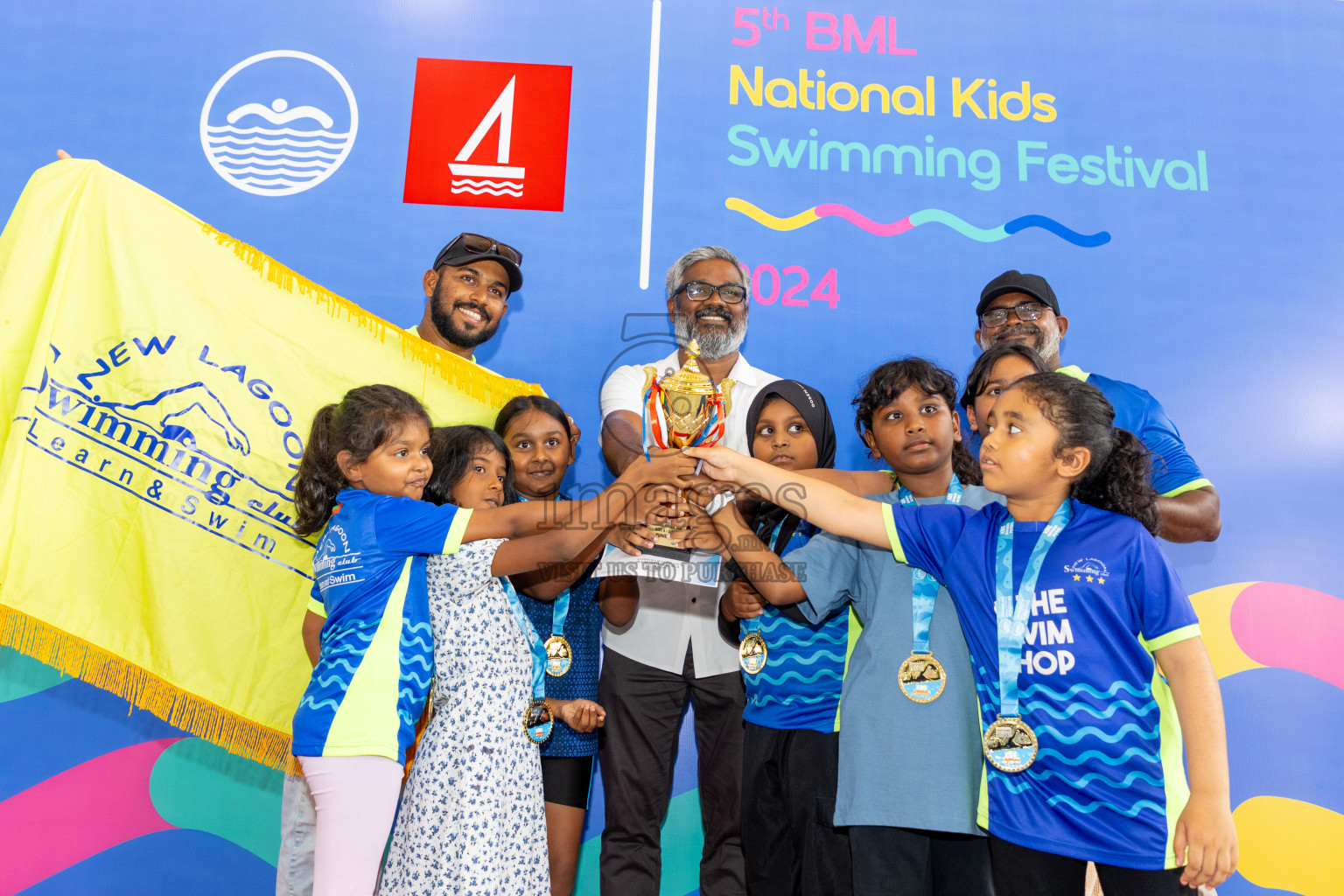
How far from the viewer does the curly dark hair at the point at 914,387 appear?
2205 millimetres

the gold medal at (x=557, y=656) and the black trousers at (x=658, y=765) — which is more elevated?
the gold medal at (x=557, y=656)

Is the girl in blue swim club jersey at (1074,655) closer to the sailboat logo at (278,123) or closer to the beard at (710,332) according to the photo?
the beard at (710,332)

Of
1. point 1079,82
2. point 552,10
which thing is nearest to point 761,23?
point 552,10

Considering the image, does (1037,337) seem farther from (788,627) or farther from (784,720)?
(784,720)

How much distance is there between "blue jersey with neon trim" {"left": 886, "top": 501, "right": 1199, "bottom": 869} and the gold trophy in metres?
0.76

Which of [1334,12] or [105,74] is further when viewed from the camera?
[1334,12]

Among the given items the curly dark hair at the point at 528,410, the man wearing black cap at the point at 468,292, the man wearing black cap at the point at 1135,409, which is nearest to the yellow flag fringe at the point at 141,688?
the curly dark hair at the point at 528,410

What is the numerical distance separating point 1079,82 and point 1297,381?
59.8 inches

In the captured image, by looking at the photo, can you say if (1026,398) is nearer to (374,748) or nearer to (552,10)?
(374,748)

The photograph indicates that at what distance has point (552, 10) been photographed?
3629 mm

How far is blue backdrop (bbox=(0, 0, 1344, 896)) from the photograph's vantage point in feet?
11.4

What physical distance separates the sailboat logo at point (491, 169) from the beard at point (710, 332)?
3.28 ft

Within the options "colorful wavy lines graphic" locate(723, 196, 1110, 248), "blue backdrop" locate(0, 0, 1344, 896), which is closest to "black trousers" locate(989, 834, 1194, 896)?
"blue backdrop" locate(0, 0, 1344, 896)

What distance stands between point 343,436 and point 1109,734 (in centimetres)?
185
